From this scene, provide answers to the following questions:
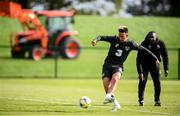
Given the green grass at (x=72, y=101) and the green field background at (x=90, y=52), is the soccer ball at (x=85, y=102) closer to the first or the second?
the green grass at (x=72, y=101)

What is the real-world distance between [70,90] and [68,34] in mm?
18718

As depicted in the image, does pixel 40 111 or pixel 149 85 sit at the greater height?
pixel 40 111

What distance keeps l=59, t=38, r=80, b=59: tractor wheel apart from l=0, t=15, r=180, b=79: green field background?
0.42 m

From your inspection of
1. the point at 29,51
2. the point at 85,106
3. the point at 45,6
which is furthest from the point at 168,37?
the point at 85,106

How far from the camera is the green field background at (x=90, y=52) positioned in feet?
135

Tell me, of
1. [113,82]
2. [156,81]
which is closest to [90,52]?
[156,81]

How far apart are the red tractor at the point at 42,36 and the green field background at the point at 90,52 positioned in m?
0.60

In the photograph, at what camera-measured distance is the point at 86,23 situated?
57781mm

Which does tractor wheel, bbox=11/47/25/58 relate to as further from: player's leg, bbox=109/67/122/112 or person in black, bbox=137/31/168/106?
player's leg, bbox=109/67/122/112

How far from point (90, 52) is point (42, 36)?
5701mm

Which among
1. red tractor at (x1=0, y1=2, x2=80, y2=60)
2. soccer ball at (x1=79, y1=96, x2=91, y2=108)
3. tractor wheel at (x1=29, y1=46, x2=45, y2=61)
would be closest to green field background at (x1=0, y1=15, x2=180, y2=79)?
tractor wheel at (x1=29, y1=46, x2=45, y2=61)

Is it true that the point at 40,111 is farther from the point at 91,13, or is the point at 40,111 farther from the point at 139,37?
the point at 91,13

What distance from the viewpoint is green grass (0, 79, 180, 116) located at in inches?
726

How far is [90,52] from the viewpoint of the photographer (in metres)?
49.9
